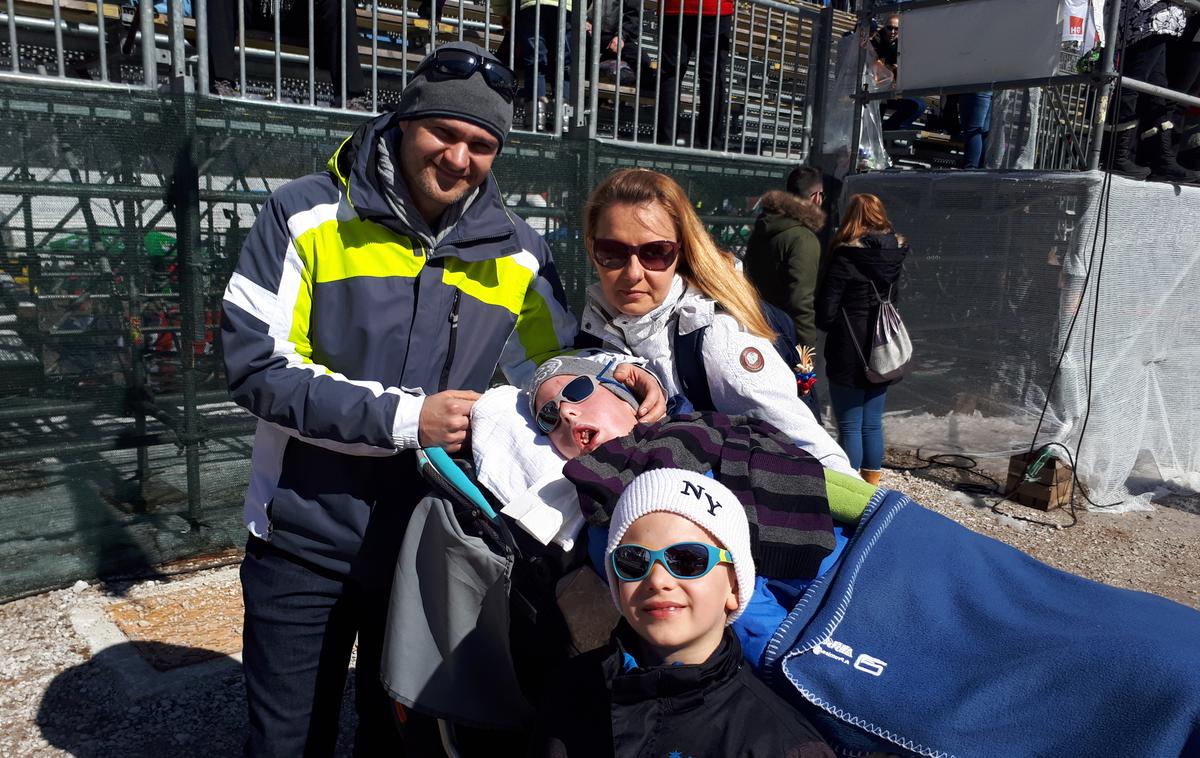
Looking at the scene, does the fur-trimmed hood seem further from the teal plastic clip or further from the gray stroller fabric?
the gray stroller fabric

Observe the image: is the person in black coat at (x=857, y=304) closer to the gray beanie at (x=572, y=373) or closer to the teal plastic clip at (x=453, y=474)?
the gray beanie at (x=572, y=373)

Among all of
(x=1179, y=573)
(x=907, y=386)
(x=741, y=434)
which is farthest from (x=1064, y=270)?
(x=741, y=434)

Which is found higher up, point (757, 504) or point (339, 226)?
point (339, 226)

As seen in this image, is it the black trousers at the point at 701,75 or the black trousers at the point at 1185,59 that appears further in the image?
the black trousers at the point at 1185,59

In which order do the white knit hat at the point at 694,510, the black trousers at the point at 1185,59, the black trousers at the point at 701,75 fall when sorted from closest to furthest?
the white knit hat at the point at 694,510 < the black trousers at the point at 701,75 < the black trousers at the point at 1185,59

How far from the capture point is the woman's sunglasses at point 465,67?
223 cm

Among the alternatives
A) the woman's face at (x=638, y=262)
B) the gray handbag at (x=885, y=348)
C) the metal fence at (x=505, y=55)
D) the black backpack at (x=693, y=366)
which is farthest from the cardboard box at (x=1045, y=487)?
the woman's face at (x=638, y=262)

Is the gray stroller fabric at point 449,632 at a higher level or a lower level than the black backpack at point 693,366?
lower

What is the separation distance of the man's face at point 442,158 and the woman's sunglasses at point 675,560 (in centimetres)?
100

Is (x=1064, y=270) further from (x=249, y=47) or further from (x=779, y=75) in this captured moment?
(x=249, y=47)

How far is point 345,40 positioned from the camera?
503 cm

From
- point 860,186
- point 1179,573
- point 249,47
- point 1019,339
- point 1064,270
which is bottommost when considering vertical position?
point 1179,573

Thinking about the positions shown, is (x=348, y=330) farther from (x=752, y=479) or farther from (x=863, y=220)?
(x=863, y=220)

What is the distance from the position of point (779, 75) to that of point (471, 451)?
6.09 m
